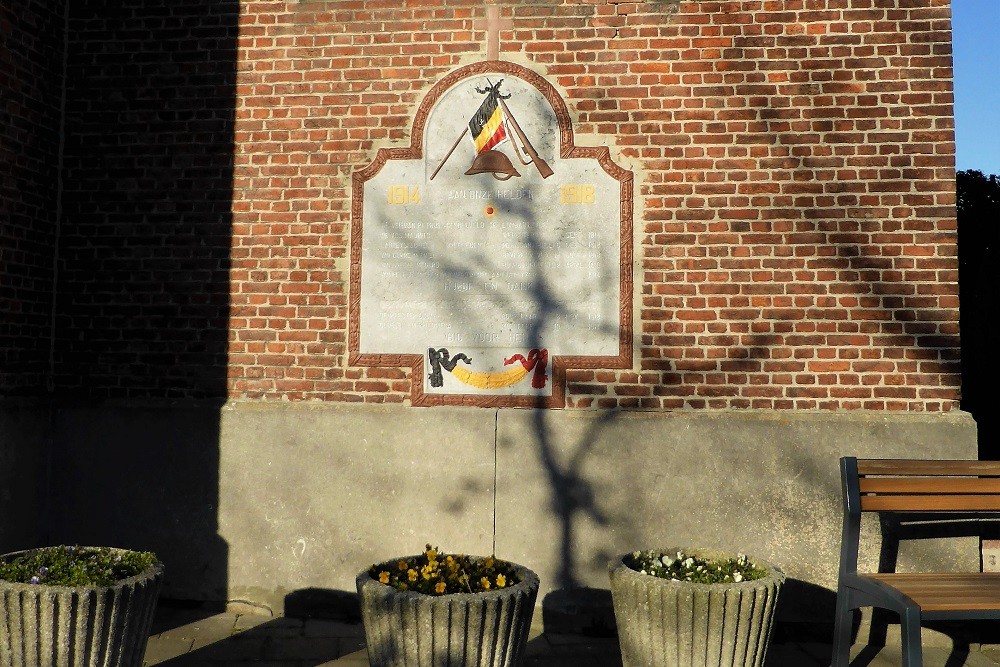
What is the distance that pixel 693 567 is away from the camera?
393cm

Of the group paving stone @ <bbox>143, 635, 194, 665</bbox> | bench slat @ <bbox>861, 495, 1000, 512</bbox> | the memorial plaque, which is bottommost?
paving stone @ <bbox>143, 635, 194, 665</bbox>

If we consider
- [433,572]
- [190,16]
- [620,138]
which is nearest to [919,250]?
[620,138]

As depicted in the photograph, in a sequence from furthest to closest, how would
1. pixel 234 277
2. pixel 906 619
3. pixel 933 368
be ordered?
pixel 234 277 < pixel 933 368 < pixel 906 619

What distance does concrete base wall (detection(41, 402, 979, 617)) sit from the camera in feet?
15.5

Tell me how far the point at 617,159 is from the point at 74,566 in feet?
12.1

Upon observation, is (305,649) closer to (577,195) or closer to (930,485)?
(577,195)

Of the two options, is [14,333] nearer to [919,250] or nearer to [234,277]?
[234,277]

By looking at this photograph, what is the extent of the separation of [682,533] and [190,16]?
15.0 feet

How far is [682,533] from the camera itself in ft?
15.6

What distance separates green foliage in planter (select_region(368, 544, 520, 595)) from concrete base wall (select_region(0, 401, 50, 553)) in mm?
2484

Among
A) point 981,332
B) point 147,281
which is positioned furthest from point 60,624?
point 981,332

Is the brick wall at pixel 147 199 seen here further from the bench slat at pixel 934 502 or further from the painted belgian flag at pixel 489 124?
the bench slat at pixel 934 502

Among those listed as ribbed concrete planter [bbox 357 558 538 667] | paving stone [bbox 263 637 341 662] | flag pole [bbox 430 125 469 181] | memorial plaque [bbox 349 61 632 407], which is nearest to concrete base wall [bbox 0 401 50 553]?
paving stone [bbox 263 637 341 662]

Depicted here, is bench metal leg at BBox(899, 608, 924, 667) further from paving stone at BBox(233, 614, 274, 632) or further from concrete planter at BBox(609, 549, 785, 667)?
paving stone at BBox(233, 614, 274, 632)
